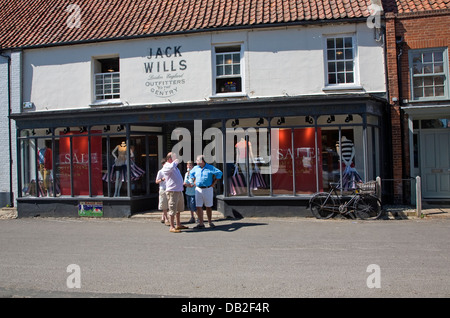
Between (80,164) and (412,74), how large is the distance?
1066cm

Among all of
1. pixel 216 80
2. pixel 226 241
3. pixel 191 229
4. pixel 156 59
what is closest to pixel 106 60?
pixel 156 59

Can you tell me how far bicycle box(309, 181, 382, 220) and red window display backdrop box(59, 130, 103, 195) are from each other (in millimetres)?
6746

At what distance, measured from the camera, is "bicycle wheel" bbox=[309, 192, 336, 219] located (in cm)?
1193

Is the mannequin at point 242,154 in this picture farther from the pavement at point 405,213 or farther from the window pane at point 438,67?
the window pane at point 438,67

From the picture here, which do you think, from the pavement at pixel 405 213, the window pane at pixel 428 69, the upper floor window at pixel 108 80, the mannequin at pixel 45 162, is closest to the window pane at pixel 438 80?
the window pane at pixel 428 69

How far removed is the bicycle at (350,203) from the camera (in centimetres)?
1160

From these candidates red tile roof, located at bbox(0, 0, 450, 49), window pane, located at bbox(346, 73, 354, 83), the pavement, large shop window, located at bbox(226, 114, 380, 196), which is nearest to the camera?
the pavement

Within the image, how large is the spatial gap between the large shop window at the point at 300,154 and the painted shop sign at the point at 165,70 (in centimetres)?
225

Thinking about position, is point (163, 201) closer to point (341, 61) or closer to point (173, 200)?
point (173, 200)

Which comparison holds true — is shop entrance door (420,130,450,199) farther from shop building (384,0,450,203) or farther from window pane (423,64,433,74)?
window pane (423,64,433,74)

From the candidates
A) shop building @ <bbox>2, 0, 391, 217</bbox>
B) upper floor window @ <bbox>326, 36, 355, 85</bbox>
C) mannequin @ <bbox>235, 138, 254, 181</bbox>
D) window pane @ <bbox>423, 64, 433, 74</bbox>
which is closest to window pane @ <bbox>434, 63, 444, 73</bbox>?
window pane @ <bbox>423, 64, 433, 74</bbox>

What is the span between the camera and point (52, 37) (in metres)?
14.8

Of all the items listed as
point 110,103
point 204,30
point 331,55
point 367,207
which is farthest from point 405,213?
point 110,103

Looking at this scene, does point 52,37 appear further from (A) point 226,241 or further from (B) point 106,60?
(A) point 226,241
